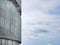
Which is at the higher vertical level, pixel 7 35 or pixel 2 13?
pixel 2 13

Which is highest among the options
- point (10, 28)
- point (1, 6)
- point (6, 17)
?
point (1, 6)

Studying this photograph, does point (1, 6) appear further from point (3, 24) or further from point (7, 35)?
point (7, 35)

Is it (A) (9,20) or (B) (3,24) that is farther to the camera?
(A) (9,20)

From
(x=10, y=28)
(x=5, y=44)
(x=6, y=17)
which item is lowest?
(x=5, y=44)

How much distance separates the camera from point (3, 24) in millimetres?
40531

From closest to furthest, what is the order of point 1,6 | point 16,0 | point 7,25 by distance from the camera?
point 1,6, point 7,25, point 16,0

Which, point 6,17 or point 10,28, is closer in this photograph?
point 6,17

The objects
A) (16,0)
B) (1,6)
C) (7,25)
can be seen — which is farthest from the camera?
(16,0)

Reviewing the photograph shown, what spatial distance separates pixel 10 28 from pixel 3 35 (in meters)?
4.99

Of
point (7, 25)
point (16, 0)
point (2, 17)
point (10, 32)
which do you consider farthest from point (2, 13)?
point (16, 0)

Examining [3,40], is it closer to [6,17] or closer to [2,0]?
[6,17]

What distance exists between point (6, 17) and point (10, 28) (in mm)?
3981

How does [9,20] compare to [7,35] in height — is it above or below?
above

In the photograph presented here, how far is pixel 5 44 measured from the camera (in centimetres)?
4262
